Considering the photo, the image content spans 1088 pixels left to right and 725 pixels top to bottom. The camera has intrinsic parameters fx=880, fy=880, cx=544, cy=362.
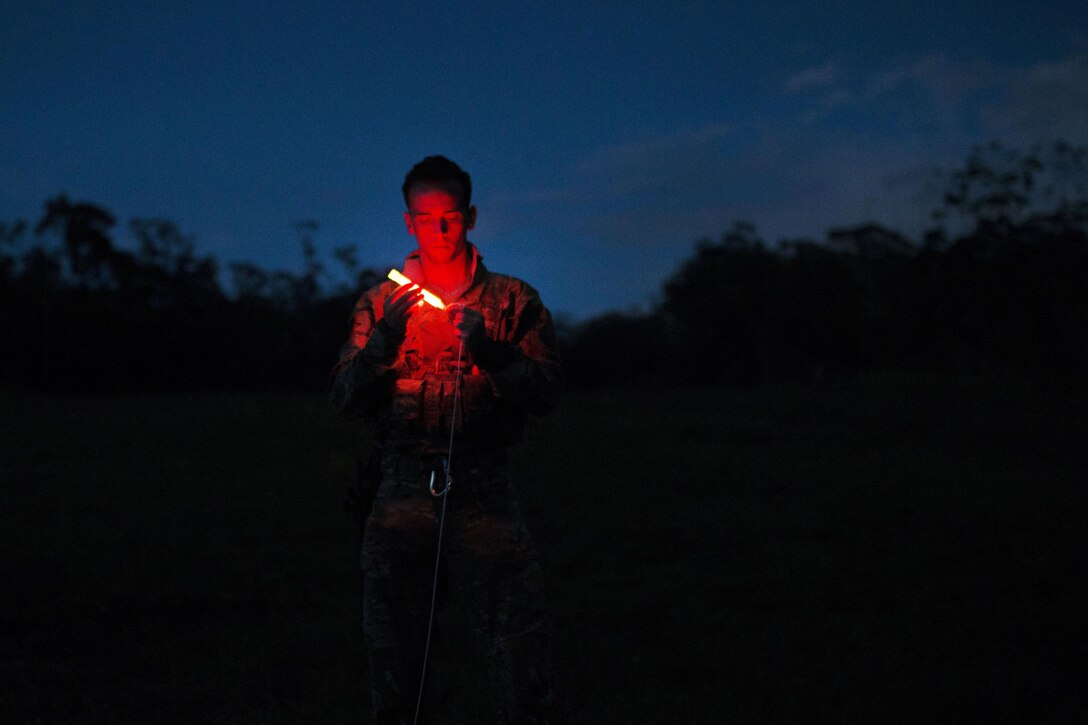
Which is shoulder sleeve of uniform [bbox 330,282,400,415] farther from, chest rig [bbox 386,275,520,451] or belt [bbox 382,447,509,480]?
belt [bbox 382,447,509,480]

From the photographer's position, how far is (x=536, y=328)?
3498 mm

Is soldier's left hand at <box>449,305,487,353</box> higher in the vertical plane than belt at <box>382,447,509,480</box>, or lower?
higher

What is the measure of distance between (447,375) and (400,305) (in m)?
0.38

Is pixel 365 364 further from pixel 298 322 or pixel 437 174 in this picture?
pixel 298 322

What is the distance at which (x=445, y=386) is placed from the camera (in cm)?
332

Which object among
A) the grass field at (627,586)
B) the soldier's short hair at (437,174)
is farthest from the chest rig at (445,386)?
the grass field at (627,586)

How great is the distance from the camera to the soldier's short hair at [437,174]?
339cm

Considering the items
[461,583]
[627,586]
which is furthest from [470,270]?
[627,586]

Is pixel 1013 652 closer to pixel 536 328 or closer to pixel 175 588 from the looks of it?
pixel 536 328

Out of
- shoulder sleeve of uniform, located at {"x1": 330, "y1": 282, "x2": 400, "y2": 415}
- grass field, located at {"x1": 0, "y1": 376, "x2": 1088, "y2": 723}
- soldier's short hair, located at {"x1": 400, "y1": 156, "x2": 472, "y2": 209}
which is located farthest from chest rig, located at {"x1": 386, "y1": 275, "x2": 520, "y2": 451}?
grass field, located at {"x1": 0, "y1": 376, "x2": 1088, "y2": 723}

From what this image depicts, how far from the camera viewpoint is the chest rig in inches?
130

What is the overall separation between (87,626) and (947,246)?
1218cm

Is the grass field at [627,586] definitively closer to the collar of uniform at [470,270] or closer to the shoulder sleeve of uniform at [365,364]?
the shoulder sleeve of uniform at [365,364]

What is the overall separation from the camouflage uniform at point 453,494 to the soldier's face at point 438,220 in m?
0.12
